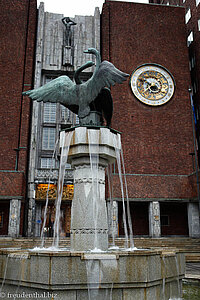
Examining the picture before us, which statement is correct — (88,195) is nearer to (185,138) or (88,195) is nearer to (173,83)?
(185,138)

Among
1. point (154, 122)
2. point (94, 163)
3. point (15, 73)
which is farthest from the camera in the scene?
point (15, 73)

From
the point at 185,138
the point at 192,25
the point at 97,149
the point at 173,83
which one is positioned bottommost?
the point at 97,149

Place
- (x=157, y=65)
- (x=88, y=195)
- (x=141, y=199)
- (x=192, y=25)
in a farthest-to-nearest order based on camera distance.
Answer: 1. (x=192, y=25)
2. (x=157, y=65)
3. (x=141, y=199)
4. (x=88, y=195)

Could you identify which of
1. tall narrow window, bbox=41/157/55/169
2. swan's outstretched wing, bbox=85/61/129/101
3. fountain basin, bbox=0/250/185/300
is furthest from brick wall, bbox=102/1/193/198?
fountain basin, bbox=0/250/185/300

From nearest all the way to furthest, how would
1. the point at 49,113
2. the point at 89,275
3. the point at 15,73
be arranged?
the point at 89,275
the point at 15,73
the point at 49,113

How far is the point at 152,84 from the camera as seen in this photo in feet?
102

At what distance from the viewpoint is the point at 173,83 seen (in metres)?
31.0

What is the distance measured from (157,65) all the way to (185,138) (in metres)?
8.06

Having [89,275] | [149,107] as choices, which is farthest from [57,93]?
[149,107]

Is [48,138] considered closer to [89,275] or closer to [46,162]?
[46,162]

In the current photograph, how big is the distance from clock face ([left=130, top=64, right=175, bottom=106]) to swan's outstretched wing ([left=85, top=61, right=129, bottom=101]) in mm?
22016

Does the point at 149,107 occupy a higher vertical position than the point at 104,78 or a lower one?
Answer: higher

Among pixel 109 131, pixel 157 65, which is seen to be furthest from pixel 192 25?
pixel 109 131

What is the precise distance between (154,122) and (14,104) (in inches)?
537
